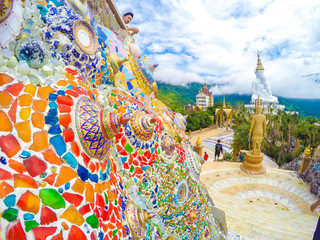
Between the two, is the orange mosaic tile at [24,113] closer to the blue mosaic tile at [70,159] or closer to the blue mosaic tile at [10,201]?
the blue mosaic tile at [70,159]

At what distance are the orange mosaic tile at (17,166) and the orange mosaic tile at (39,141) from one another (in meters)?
0.11

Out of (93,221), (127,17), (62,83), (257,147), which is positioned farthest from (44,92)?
(257,147)

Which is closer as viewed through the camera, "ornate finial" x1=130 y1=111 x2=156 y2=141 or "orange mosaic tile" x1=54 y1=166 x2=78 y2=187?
"orange mosaic tile" x1=54 y1=166 x2=78 y2=187

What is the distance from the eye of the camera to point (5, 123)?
3.78 feet

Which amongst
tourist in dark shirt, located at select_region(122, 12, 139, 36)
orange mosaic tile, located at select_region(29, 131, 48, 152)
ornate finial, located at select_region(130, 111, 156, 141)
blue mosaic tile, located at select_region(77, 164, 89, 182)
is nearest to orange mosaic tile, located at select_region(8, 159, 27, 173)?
orange mosaic tile, located at select_region(29, 131, 48, 152)

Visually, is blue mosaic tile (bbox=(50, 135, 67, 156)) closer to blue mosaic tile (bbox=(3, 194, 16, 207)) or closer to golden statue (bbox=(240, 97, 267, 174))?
blue mosaic tile (bbox=(3, 194, 16, 207))

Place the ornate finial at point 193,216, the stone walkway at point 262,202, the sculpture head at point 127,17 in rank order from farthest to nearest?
the stone walkway at point 262,202, the sculpture head at point 127,17, the ornate finial at point 193,216

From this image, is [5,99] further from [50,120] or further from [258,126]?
[258,126]

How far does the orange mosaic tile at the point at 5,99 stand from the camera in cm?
118

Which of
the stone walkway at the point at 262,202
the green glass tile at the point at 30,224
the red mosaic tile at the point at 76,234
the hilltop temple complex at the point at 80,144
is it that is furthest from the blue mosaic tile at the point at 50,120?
the stone walkway at the point at 262,202

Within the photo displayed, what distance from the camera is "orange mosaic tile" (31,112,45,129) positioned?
4.03ft

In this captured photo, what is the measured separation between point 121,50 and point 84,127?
1985mm

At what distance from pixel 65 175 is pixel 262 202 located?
9.29m

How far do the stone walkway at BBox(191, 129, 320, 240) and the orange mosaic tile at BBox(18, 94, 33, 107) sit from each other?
5.21 metres
